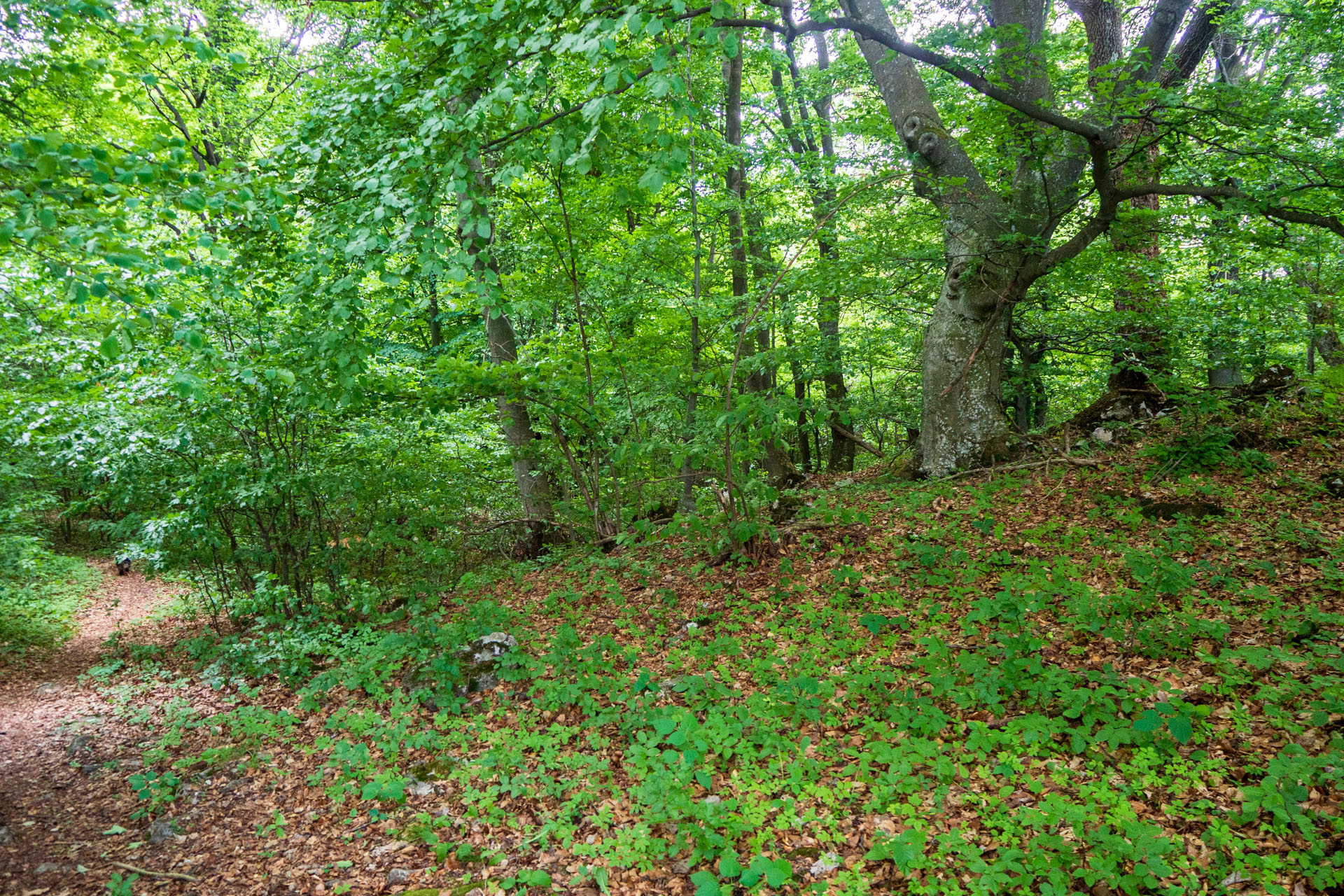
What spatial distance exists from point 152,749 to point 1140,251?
1162 centimetres

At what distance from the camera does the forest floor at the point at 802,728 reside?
9.87ft

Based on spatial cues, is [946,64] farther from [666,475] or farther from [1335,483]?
[666,475]

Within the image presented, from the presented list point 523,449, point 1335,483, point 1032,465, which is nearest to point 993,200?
point 1032,465

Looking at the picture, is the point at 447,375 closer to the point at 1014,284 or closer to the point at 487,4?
the point at 487,4

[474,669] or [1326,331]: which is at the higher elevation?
[1326,331]

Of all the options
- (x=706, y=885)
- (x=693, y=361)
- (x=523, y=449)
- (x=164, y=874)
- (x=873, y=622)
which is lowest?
(x=164, y=874)

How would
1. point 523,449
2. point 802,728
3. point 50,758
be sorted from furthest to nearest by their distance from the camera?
point 523,449
point 50,758
point 802,728

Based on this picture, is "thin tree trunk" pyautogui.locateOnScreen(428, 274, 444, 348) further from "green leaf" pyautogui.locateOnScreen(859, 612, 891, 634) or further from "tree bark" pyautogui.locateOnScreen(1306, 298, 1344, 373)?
"tree bark" pyautogui.locateOnScreen(1306, 298, 1344, 373)

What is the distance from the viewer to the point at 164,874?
3480 millimetres

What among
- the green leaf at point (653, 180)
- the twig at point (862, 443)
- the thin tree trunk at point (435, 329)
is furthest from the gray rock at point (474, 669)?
the twig at point (862, 443)

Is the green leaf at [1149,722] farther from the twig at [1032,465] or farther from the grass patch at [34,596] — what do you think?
the grass patch at [34,596]

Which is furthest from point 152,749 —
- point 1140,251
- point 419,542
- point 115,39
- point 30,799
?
point 1140,251

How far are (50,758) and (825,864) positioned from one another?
5810mm

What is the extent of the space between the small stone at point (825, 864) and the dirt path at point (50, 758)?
12.1ft
